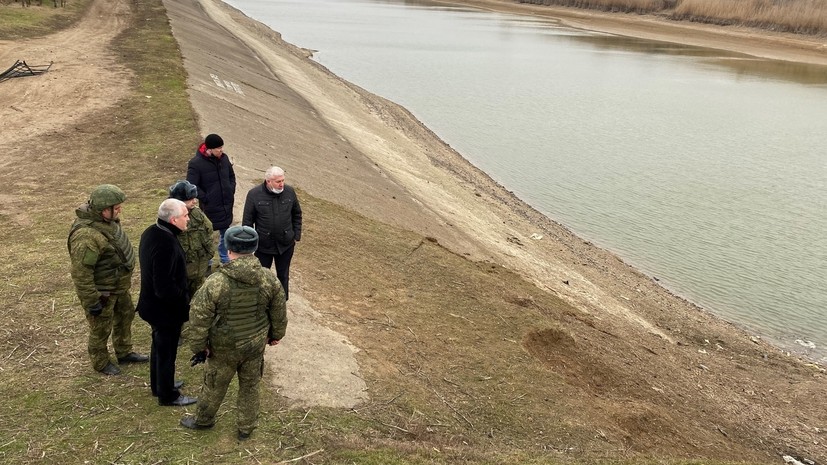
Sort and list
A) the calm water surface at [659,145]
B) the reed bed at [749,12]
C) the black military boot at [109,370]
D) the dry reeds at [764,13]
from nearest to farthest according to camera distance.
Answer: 1. the black military boot at [109,370]
2. the calm water surface at [659,145]
3. the dry reeds at [764,13]
4. the reed bed at [749,12]

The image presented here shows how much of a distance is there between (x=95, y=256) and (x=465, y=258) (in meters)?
8.80

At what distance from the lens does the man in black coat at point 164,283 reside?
19.0 ft

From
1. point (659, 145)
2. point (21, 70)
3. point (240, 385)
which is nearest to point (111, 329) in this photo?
point (240, 385)

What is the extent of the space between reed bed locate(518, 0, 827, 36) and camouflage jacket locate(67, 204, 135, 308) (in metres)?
81.1

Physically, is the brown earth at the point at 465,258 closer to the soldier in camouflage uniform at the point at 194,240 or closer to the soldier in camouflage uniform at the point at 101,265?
the soldier in camouflage uniform at the point at 194,240

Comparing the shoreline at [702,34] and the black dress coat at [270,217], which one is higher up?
the shoreline at [702,34]

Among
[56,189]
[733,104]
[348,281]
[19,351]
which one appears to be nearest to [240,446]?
[19,351]

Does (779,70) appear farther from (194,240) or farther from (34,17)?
(194,240)

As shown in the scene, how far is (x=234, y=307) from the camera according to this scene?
550cm

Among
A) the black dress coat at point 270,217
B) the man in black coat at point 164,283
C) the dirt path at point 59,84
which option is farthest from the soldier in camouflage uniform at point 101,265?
the dirt path at point 59,84

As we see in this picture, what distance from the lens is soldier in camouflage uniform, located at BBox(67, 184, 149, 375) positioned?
6.24m

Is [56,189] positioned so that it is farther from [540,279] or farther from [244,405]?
[540,279]

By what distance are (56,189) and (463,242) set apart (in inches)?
362

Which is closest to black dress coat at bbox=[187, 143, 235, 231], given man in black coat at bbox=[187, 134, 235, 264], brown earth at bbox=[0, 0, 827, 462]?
man in black coat at bbox=[187, 134, 235, 264]
